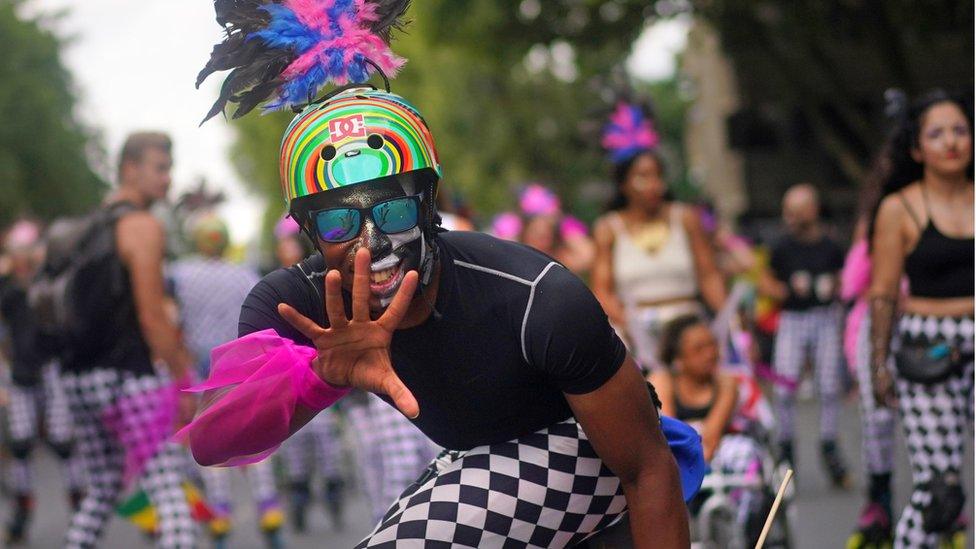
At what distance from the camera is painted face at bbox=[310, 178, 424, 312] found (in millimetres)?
3363

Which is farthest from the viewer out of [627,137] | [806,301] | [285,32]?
[806,301]

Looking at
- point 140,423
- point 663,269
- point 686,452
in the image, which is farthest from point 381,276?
point 663,269

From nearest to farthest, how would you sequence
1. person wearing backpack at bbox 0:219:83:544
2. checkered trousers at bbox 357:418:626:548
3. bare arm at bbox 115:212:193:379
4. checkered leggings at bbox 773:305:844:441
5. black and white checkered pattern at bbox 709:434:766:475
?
checkered trousers at bbox 357:418:626:548
black and white checkered pattern at bbox 709:434:766:475
bare arm at bbox 115:212:193:379
checkered leggings at bbox 773:305:844:441
person wearing backpack at bbox 0:219:83:544

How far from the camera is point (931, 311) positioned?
603 centimetres

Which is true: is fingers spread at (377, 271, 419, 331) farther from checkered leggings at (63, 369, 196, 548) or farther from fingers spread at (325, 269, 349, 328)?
checkered leggings at (63, 369, 196, 548)

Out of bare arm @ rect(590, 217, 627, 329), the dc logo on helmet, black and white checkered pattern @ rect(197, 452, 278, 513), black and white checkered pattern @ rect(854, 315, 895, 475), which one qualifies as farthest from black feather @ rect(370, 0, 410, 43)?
black and white checkered pattern @ rect(197, 452, 278, 513)

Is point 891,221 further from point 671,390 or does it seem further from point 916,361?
point 671,390

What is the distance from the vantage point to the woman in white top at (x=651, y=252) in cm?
853

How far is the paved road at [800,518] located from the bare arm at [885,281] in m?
1.70

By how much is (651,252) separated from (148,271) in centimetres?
301

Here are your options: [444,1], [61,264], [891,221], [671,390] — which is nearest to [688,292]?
[671,390]

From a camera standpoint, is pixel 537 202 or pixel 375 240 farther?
pixel 537 202

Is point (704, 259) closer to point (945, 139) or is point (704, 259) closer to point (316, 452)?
point (945, 139)

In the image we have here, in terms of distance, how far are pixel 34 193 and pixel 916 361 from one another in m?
37.3
